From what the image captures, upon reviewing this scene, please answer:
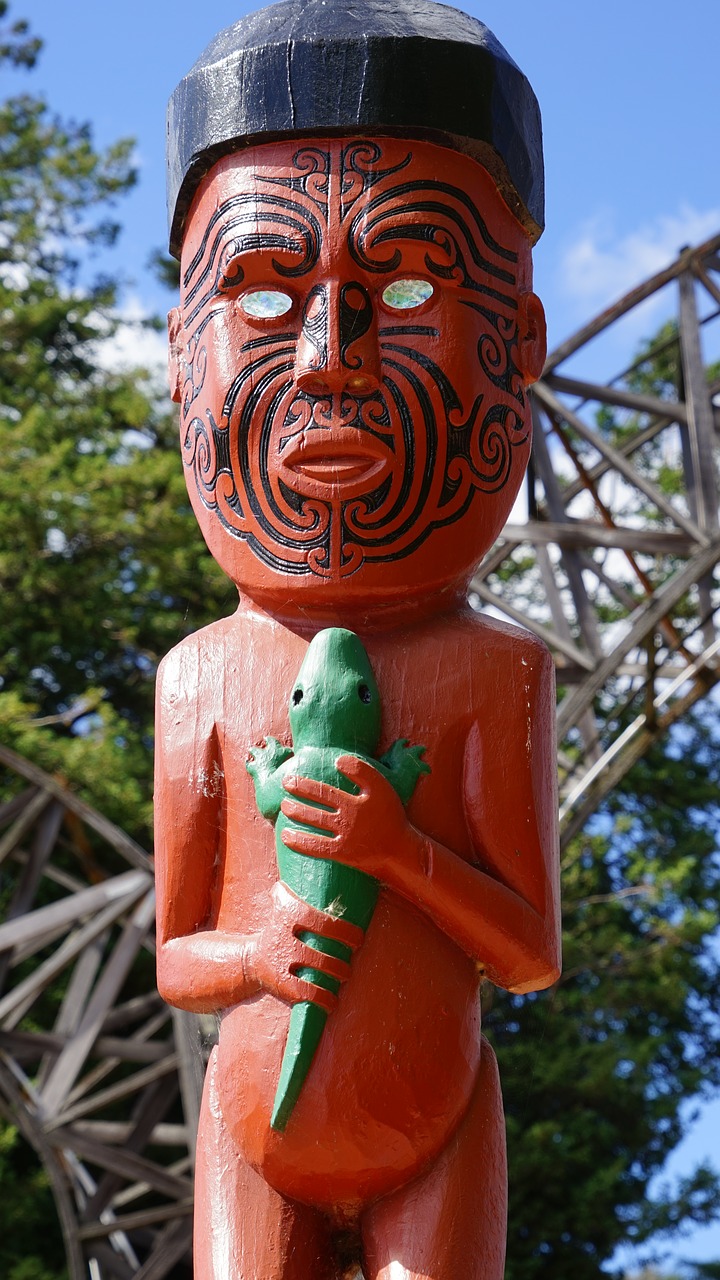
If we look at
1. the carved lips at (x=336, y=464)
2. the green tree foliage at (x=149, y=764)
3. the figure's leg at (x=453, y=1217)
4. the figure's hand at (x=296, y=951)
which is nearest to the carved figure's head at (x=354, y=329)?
the carved lips at (x=336, y=464)

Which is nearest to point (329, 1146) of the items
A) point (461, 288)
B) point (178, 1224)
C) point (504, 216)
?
point (461, 288)

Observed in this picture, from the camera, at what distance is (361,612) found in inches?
109

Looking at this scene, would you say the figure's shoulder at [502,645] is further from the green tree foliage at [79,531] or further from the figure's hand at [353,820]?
the green tree foliage at [79,531]

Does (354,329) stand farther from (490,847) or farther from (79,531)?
(79,531)

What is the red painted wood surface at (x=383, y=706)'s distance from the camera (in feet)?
8.23

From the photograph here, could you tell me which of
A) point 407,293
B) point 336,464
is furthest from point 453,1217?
point 407,293

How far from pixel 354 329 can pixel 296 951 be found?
1.12m

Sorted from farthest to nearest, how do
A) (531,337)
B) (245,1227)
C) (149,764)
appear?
(149,764) < (531,337) < (245,1227)

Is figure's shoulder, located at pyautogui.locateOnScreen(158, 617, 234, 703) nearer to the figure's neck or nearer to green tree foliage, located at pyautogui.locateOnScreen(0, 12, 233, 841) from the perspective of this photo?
the figure's neck

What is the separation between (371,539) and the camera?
8.81 ft

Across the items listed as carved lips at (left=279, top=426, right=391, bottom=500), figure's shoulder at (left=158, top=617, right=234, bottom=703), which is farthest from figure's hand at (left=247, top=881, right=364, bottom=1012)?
carved lips at (left=279, top=426, right=391, bottom=500)

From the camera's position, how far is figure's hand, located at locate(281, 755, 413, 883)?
2492 millimetres

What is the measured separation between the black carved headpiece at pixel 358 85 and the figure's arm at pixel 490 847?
40.9 inches

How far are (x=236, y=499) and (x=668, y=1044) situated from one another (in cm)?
936
